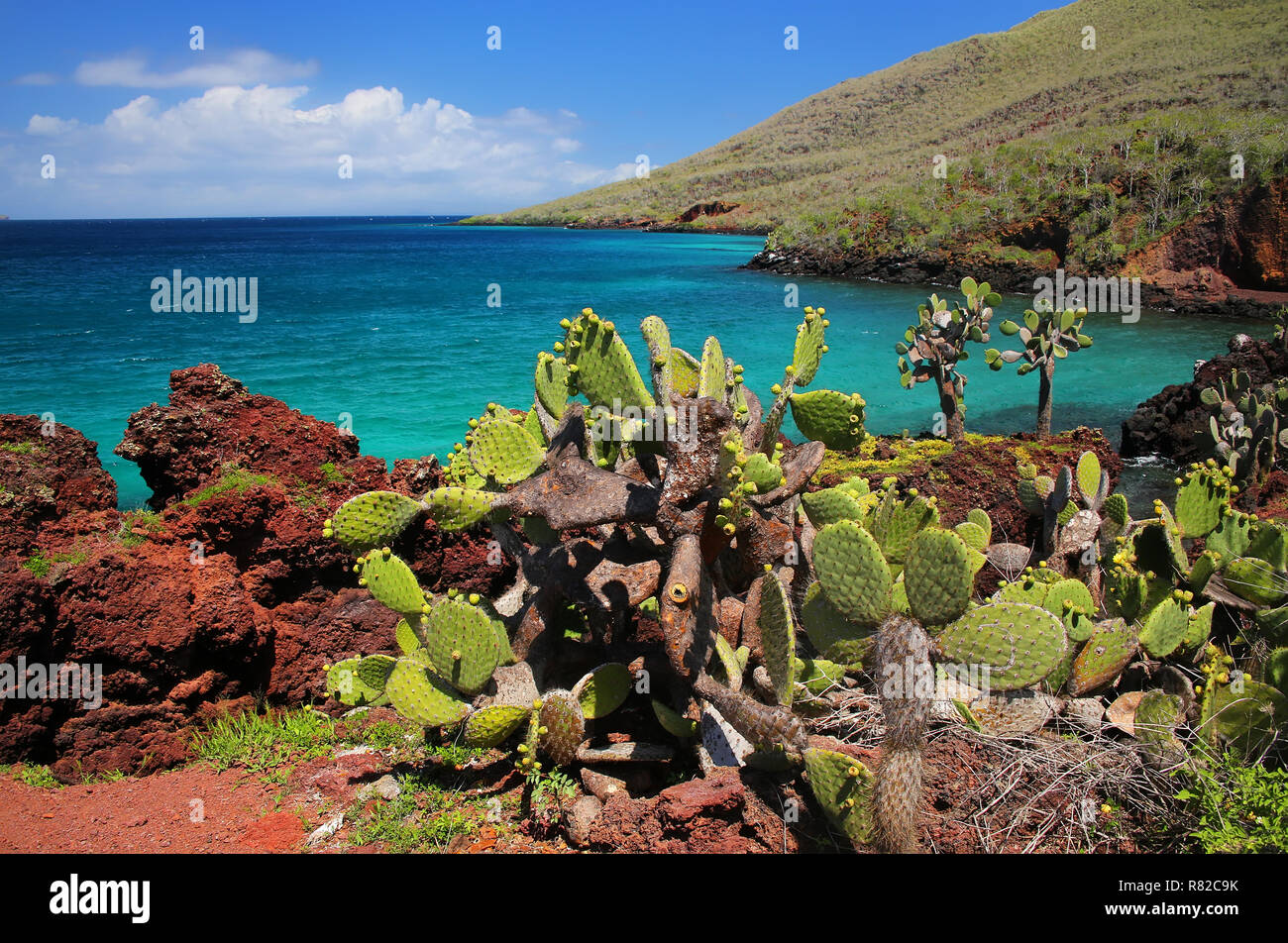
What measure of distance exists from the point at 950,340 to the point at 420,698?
33.7 ft

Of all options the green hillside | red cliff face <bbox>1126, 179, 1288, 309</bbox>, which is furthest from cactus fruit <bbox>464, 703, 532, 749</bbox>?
the green hillside

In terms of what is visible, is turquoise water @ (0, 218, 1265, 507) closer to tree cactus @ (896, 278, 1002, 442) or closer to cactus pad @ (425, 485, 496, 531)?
tree cactus @ (896, 278, 1002, 442)

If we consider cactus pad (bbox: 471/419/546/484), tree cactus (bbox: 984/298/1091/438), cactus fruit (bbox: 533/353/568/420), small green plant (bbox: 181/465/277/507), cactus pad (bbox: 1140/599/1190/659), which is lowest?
cactus pad (bbox: 1140/599/1190/659)

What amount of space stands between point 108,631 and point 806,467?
3.62 m

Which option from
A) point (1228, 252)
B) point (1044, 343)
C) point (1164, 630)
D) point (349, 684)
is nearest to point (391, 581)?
point (349, 684)

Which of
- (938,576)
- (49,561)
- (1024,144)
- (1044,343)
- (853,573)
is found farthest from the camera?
(1024,144)

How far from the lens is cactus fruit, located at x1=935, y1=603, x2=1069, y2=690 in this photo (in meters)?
2.66

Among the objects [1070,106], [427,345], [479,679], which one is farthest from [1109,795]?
[1070,106]

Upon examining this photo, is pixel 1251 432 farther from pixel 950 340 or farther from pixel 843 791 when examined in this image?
pixel 843 791

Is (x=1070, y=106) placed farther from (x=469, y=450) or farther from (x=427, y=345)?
(x=469, y=450)

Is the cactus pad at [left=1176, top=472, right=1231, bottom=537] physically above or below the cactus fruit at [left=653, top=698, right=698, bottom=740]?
above

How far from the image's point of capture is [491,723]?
10.8 ft

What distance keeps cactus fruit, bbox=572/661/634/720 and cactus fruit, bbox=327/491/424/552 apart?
1.10 m

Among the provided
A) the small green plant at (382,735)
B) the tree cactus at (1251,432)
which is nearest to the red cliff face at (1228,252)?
the tree cactus at (1251,432)
